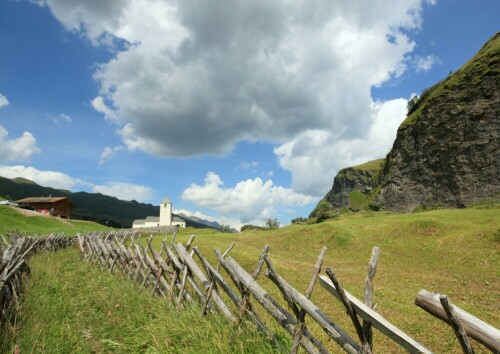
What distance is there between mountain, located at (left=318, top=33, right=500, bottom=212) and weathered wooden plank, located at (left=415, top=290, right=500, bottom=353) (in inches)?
2135

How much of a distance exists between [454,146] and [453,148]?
0.35 metres

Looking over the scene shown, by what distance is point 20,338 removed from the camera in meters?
5.75

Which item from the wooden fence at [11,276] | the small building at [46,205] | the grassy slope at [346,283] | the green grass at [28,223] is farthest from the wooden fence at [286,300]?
the small building at [46,205]

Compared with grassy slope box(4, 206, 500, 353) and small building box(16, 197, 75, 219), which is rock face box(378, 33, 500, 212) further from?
small building box(16, 197, 75, 219)

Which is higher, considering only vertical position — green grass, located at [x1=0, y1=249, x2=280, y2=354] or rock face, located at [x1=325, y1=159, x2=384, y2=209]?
rock face, located at [x1=325, y1=159, x2=384, y2=209]

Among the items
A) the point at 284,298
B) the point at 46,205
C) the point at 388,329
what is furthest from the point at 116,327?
the point at 46,205

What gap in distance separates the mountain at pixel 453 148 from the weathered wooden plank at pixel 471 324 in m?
54.2

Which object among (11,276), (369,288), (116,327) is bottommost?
(116,327)

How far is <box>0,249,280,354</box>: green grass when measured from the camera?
5.36m

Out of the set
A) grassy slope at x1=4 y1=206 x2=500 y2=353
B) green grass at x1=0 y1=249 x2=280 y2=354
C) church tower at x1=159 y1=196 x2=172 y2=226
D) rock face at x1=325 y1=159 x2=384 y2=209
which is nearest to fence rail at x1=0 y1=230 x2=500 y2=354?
green grass at x1=0 y1=249 x2=280 y2=354

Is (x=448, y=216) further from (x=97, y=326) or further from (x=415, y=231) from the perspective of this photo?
(x=97, y=326)

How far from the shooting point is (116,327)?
6707mm

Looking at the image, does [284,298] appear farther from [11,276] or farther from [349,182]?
[349,182]

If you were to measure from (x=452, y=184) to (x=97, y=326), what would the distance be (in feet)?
190
